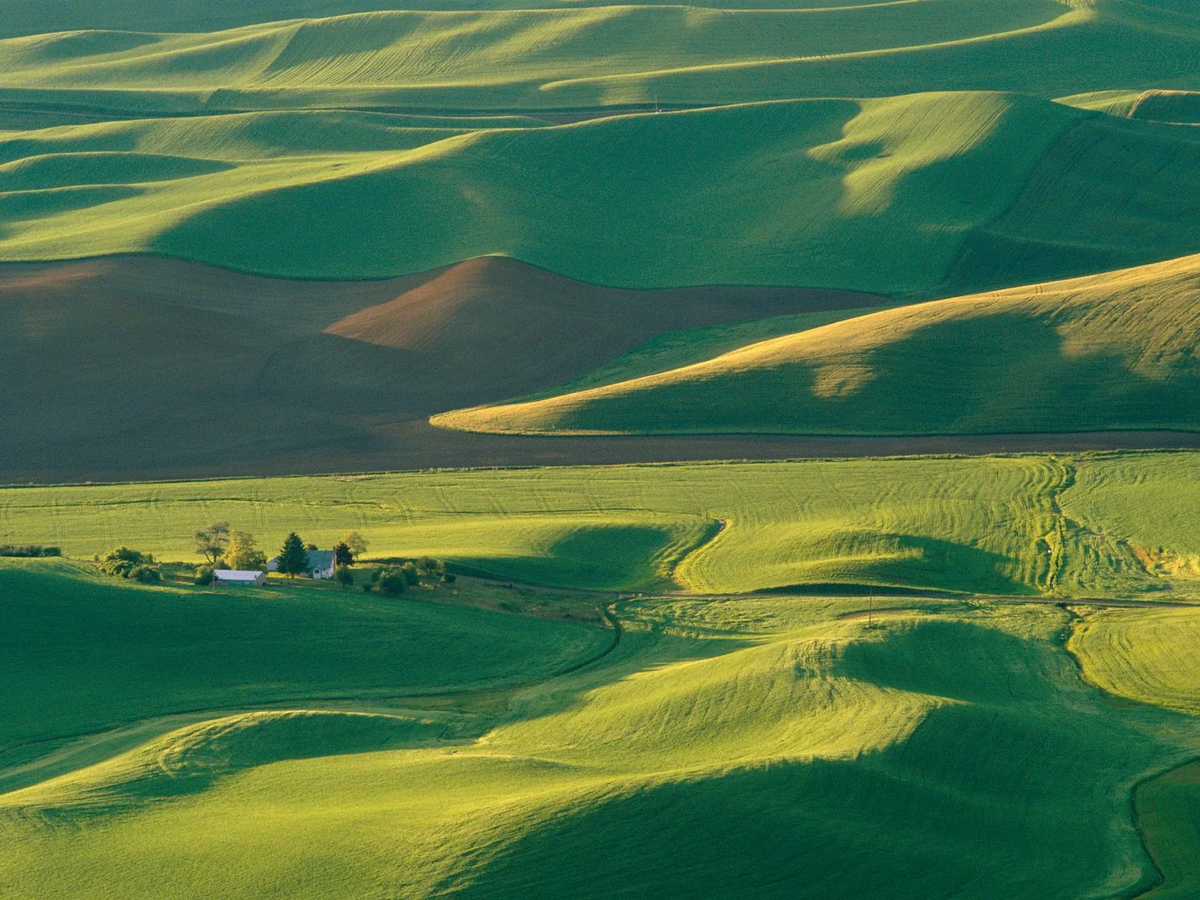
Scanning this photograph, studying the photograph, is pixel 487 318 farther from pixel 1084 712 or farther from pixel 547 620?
pixel 1084 712

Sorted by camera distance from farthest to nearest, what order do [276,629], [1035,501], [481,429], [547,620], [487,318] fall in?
[487,318], [481,429], [1035,501], [547,620], [276,629]

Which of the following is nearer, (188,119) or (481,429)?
(481,429)

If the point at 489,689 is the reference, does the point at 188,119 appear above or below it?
above

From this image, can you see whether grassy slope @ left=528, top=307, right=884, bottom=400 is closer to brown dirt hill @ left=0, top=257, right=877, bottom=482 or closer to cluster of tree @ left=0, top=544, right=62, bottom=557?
brown dirt hill @ left=0, top=257, right=877, bottom=482

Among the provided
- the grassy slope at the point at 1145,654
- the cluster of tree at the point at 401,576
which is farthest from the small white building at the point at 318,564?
the grassy slope at the point at 1145,654

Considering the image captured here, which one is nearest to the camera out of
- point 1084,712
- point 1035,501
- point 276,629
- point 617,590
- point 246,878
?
point 246,878

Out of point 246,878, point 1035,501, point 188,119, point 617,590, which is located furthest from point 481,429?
point 188,119

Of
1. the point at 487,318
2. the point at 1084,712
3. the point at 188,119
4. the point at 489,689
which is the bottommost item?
the point at 1084,712

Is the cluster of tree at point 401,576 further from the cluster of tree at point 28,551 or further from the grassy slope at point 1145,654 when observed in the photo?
the grassy slope at point 1145,654
